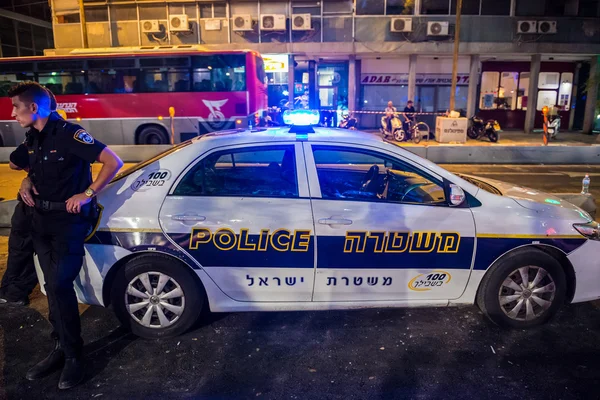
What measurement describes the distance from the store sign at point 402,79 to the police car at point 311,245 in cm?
1914

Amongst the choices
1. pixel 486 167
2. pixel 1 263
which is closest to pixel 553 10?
pixel 486 167

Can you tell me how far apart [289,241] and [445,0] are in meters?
20.3

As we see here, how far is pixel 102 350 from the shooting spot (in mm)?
3686

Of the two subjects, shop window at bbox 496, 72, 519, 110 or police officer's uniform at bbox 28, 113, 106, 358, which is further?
shop window at bbox 496, 72, 519, 110

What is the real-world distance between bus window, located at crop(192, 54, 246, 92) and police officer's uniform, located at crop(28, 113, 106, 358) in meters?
12.2

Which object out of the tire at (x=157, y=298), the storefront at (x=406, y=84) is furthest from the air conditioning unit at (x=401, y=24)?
the tire at (x=157, y=298)

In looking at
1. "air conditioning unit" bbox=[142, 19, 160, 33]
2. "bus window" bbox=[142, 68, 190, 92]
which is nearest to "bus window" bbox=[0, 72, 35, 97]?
"bus window" bbox=[142, 68, 190, 92]

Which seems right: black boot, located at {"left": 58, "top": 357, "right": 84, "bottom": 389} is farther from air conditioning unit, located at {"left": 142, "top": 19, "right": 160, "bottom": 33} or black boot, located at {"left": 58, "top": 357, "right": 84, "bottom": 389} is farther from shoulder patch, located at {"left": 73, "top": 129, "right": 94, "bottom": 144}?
air conditioning unit, located at {"left": 142, "top": 19, "right": 160, "bottom": 33}

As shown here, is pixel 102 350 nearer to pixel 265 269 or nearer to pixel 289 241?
pixel 265 269

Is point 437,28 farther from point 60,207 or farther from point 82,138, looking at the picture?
point 60,207

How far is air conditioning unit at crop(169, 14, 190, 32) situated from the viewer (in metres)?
21.0

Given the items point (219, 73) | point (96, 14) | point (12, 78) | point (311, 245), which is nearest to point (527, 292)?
point (311, 245)

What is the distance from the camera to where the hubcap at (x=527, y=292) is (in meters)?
3.87

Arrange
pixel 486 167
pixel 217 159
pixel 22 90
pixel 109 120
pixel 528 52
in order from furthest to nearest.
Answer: pixel 528 52 → pixel 109 120 → pixel 486 167 → pixel 217 159 → pixel 22 90
